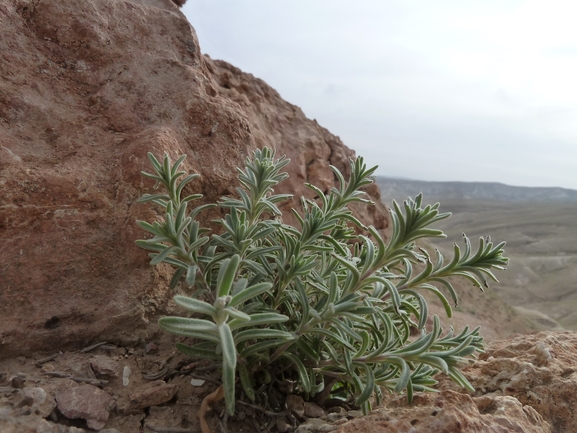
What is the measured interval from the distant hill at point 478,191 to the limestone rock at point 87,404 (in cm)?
6921

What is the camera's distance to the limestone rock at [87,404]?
187 centimetres

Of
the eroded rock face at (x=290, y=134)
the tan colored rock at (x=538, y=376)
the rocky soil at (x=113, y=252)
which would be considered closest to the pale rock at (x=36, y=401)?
the rocky soil at (x=113, y=252)

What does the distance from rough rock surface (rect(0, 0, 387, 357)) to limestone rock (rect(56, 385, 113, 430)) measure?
50 centimetres

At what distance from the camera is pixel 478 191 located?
78.9 m

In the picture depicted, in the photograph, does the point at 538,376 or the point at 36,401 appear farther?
the point at 538,376

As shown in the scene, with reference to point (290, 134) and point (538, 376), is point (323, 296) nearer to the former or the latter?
point (538, 376)

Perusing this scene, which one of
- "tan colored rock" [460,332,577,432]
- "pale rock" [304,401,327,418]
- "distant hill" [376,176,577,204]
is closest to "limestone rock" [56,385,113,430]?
"pale rock" [304,401,327,418]

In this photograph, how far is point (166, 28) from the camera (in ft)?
11.5

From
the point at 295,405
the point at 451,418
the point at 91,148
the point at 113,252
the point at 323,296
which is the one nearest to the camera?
the point at 451,418

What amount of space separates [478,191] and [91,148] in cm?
A: 8525

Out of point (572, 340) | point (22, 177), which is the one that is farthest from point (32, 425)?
point (572, 340)

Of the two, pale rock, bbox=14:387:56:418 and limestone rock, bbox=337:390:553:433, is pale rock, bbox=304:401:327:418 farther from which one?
pale rock, bbox=14:387:56:418

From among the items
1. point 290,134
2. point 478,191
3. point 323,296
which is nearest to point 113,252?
point 323,296

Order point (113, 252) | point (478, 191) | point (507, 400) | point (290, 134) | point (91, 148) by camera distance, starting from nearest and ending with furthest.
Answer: point (507, 400) < point (113, 252) < point (91, 148) < point (290, 134) < point (478, 191)
